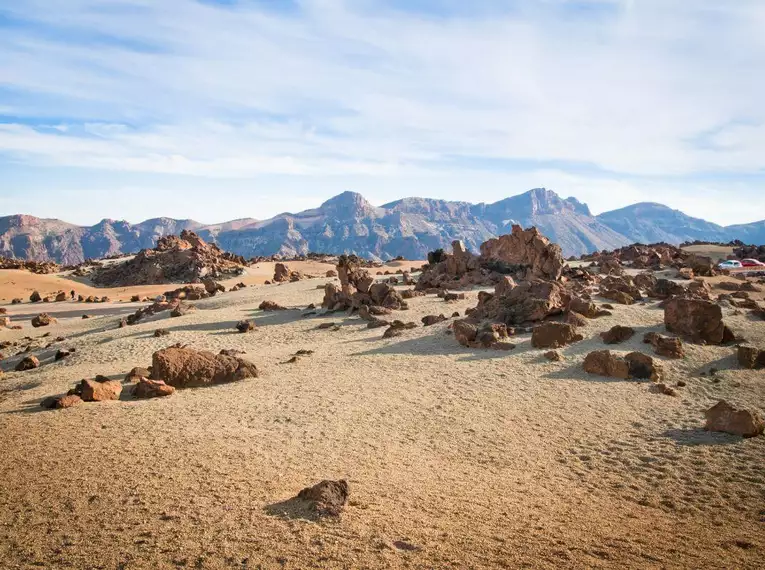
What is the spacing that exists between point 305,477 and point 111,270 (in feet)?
156

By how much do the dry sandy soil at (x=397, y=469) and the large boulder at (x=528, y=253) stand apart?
1191 cm

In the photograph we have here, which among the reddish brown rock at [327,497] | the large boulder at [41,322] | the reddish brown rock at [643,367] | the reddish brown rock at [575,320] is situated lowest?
the large boulder at [41,322]

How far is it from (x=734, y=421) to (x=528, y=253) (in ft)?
62.6

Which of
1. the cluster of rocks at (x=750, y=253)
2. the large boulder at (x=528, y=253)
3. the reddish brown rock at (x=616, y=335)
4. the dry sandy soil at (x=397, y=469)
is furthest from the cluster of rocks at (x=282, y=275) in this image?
the cluster of rocks at (x=750, y=253)

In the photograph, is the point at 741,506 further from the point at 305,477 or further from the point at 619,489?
the point at 305,477

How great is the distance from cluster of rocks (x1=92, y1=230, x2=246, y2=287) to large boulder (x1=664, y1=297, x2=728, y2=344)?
124 feet

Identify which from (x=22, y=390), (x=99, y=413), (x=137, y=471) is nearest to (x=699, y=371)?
(x=137, y=471)

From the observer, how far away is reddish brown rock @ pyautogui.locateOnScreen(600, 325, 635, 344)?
15.8 m

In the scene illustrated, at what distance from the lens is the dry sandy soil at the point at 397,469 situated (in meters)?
5.67

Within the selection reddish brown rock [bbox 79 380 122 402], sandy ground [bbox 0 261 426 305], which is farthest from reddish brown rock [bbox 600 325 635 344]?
sandy ground [bbox 0 261 426 305]

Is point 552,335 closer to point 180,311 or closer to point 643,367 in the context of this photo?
point 643,367

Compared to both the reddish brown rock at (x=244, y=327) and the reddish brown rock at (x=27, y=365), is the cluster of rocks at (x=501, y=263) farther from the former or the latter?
the reddish brown rock at (x=27, y=365)

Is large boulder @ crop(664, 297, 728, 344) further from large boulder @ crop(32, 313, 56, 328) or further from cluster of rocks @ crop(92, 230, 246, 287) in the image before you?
cluster of rocks @ crop(92, 230, 246, 287)

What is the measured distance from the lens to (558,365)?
553 inches
